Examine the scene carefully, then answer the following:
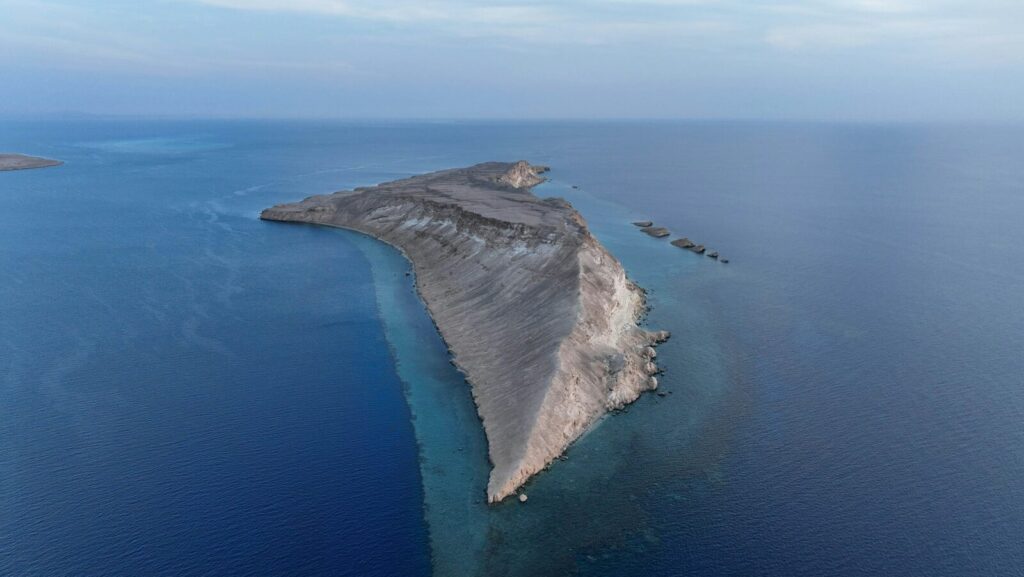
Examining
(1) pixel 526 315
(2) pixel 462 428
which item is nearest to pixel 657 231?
(1) pixel 526 315

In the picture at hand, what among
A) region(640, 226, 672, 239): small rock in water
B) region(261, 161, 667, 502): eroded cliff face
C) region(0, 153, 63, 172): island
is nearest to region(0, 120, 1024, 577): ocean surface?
region(261, 161, 667, 502): eroded cliff face

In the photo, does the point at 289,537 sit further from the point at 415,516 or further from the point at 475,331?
the point at 475,331

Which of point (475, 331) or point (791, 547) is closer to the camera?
point (791, 547)

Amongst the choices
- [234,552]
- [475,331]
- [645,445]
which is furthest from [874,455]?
[234,552]

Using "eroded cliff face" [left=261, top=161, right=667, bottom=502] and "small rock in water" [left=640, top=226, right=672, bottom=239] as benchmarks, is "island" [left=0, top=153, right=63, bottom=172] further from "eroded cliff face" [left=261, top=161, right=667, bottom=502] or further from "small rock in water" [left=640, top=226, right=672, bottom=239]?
"small rock in water" [left=640, top=226, right=672, bottom=239]

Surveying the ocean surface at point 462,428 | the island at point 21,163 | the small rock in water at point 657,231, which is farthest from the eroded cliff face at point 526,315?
the island at point 21,163

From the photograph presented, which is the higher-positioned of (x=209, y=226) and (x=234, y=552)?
(x=209, y=226)

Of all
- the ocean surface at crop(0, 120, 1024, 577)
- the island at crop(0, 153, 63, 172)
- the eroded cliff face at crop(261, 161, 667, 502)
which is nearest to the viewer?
the ocean surface at crop(0, 120, 1024, 577)

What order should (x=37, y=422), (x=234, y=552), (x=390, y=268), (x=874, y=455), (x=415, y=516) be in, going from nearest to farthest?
1. (x=234, y=552)
2. (x=415, y=516)
3. (x=874, y=455)
4. (x=37, y=422)
5. (x=390, y=268)
